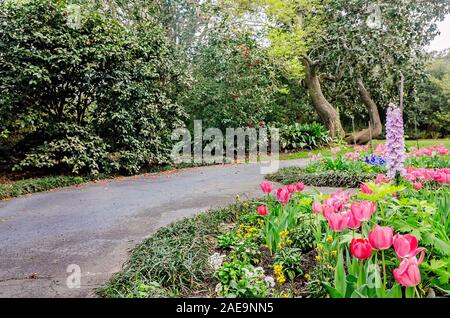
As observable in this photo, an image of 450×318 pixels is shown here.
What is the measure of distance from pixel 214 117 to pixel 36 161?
5427 mm

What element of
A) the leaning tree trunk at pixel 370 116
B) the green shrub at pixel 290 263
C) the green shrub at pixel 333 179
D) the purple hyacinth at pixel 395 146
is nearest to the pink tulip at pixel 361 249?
the green shrub at pixel 290 263

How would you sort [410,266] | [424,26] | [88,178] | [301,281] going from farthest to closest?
1. [424,26]
2. [88,178]
3. [301,281]
4. [410,266]

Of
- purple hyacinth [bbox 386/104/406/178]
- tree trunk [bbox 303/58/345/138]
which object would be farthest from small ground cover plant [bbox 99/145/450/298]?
tree trunk [bbox 303/58/345/138]

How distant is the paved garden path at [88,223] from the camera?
2342mm

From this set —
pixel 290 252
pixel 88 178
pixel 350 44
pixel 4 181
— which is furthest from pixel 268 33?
pixel 290 252

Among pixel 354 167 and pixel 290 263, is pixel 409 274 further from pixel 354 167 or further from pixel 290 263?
pixel 354 167

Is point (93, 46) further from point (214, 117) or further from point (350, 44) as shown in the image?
point (350, 44)

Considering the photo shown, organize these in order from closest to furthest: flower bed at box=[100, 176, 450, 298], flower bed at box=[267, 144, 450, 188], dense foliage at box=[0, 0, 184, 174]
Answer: flower bed at box=[100, 176, 450, 298] → flower bed at box=[267, 144, 450, 188] → dense foliage at box=[0, 0, 184, 174]

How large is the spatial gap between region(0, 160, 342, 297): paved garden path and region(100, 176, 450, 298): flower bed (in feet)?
1.27

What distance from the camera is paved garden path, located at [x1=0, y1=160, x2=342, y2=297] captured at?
2342mm

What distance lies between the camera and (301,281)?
2.01m

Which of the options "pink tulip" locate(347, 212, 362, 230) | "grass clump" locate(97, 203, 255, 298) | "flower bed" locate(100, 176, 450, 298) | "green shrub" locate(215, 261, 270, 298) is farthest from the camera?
"grass clump" locate(97, 203, 255, 298)

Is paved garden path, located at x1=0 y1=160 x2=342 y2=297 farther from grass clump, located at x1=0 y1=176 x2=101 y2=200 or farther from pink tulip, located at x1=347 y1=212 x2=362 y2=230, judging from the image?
pink tulip, located at x1=347 y1=212 x2=362 y2=230

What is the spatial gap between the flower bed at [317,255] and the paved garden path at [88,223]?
39cm
